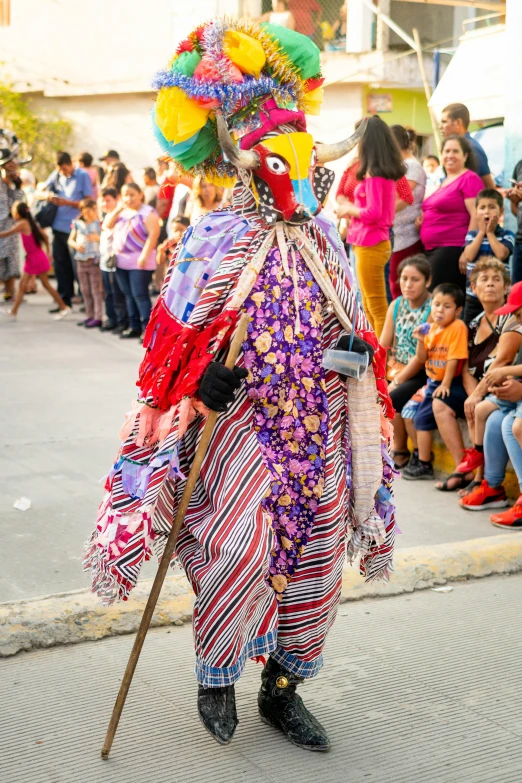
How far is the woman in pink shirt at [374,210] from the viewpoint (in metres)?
7.23

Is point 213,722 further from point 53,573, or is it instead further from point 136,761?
point 53,573

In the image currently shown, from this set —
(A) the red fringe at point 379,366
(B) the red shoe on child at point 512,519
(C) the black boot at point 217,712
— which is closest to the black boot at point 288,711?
(C) the black boot at point 217,712

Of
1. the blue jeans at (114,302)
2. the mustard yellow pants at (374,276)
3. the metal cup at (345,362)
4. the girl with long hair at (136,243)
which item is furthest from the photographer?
the blue jeans at (114,302)

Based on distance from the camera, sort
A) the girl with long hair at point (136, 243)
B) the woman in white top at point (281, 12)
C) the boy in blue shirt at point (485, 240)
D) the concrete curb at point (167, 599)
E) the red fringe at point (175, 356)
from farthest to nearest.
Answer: the woman in white top at point (281, 12), the girl with long hair at point (136, 243), the boy in blue shirt at point (485, 240), the concrete curb at point (167, 599), the red fringe at point (175, 356)

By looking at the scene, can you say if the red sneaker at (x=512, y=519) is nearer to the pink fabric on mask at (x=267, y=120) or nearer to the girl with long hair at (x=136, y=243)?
the pink fabric on mask at (x=267, y=120)

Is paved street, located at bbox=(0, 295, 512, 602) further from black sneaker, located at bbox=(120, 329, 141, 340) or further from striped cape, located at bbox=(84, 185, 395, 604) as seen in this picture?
striped cape, located at bbox=(84, 185, 395, 604)

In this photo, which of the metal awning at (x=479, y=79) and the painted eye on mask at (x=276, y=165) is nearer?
the painted eye on mask at (x=276, y=165)

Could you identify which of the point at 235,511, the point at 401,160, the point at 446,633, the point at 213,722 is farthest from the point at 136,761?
the point at 401,160

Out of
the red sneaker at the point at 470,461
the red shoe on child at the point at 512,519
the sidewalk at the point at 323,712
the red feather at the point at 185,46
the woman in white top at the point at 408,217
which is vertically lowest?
the sidewalk at the point at 323,712

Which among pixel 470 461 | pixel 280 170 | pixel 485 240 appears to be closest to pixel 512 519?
pixel 470 461

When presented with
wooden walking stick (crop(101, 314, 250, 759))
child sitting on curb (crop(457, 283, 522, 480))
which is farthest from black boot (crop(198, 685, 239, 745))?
child sitting on curb (crop(457, 283, 522, 480))

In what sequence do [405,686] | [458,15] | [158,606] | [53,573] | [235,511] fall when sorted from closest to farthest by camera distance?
[235,511] < [405,686] < [158,606] < [53,573] < [458,15]

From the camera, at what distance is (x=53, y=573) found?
14.7ft

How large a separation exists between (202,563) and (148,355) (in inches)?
27.0
